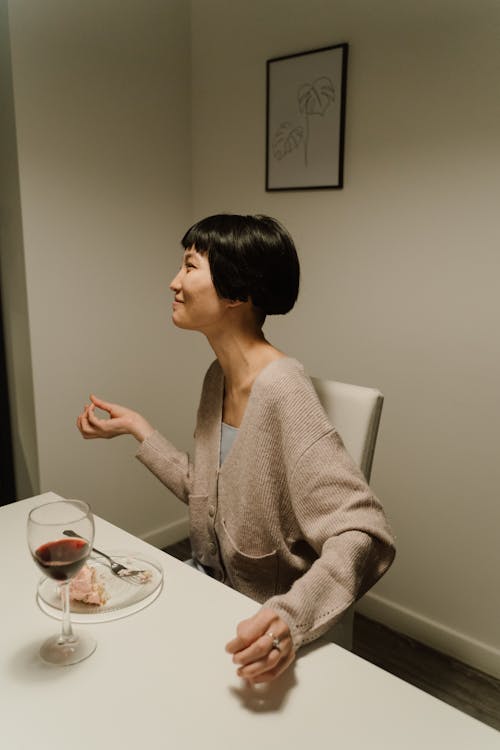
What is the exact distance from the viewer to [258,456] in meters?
1.22

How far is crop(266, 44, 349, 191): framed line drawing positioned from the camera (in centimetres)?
213

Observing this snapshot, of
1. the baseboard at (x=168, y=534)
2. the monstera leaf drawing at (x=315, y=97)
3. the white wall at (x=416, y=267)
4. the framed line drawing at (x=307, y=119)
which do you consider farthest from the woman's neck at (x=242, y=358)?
the baseboard at (x=168, y=534)

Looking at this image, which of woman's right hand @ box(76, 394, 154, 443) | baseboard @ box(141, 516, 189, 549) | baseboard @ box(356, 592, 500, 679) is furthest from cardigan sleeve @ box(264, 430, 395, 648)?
baseboard @ box(141, 516, 189, 549)

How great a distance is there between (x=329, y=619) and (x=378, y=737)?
0.20 meters

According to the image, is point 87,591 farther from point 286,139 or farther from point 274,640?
point 286,139

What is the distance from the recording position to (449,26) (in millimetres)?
1836

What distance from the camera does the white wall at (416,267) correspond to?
1872mm

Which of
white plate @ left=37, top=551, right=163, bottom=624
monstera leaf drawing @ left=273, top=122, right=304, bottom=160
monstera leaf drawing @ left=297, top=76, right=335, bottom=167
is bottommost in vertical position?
white plate @ left=37, top=551, right=163, bottom=624

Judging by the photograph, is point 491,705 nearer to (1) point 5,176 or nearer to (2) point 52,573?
(2) point 52,573

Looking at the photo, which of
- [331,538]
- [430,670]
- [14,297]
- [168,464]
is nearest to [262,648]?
[331,538]

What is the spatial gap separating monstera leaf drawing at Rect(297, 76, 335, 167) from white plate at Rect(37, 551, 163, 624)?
5.56 ft

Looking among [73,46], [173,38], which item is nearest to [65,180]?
[73,46]

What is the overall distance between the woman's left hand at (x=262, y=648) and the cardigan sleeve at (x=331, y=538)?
30 millimetres

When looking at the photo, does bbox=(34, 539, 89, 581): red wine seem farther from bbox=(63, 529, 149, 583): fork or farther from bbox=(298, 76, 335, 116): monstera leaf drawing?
bbox=(298, 76, 335, 116): monstera leaf drawing
